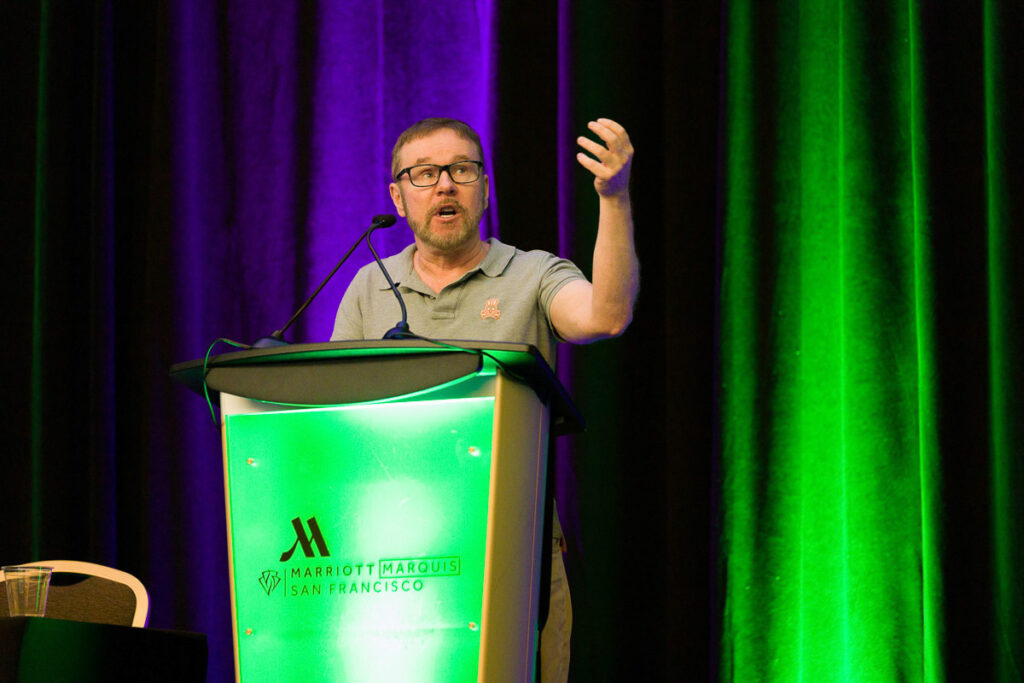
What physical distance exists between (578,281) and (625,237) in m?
0.27

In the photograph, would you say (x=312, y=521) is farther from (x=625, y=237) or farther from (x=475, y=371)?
(x=625, y=237)

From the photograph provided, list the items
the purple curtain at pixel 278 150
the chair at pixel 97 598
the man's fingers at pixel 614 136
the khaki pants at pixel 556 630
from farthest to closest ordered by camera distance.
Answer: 1. the purple curtain at pixel 278 150
2. the chair at pixel 97 598
3. the khaki pants at pixel 556 630
4. the man's fingers at pixel 614 136

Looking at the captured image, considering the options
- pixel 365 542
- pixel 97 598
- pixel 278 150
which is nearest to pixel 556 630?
pixel 365 542

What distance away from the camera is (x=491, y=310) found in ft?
5.81

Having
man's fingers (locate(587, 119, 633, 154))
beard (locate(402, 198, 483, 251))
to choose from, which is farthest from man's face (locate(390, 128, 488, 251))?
man's fingers (locate(587, 119, 633, 154))

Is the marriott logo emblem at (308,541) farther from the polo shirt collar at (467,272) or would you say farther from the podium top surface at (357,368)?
the polo shirt collar at (467,272)

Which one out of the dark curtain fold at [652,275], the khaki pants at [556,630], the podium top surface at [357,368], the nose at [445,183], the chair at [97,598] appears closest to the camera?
the podium top surface at [357,368]

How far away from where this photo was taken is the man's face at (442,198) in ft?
6.01

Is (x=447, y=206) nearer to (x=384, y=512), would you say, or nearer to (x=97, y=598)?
(x=384, y=512)

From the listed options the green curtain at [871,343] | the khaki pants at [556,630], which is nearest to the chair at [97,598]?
the khaki pants at [556,630]

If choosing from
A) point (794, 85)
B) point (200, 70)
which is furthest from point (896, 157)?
point (200, 70)

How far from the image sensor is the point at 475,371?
1098 mm

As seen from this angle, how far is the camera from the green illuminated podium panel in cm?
111

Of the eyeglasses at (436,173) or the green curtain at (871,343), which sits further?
the green curtain at (871,343)
